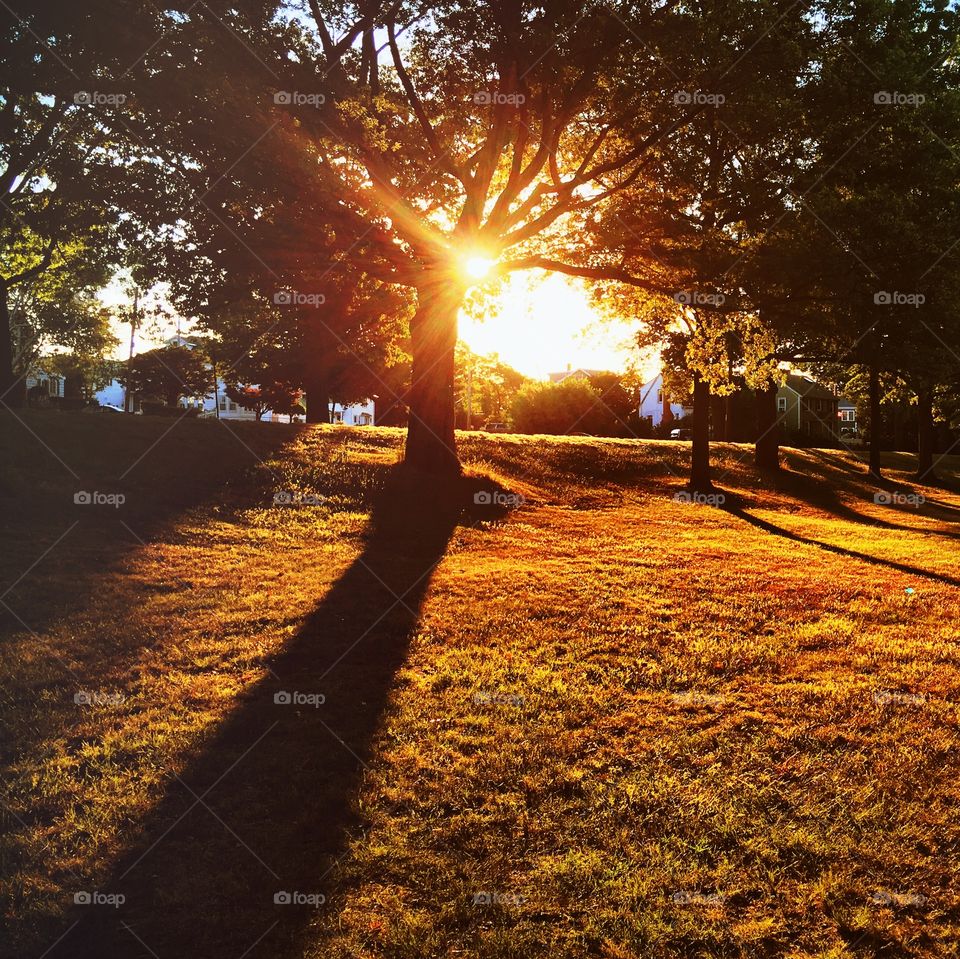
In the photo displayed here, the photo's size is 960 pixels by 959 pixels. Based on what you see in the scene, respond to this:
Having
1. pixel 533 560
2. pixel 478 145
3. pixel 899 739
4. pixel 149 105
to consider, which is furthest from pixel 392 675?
pixel 478 145

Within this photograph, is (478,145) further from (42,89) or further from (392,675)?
(392,675)

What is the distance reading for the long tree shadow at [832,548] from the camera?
43.0ft

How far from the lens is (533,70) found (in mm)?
14922

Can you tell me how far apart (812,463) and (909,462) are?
1385 centimetres
